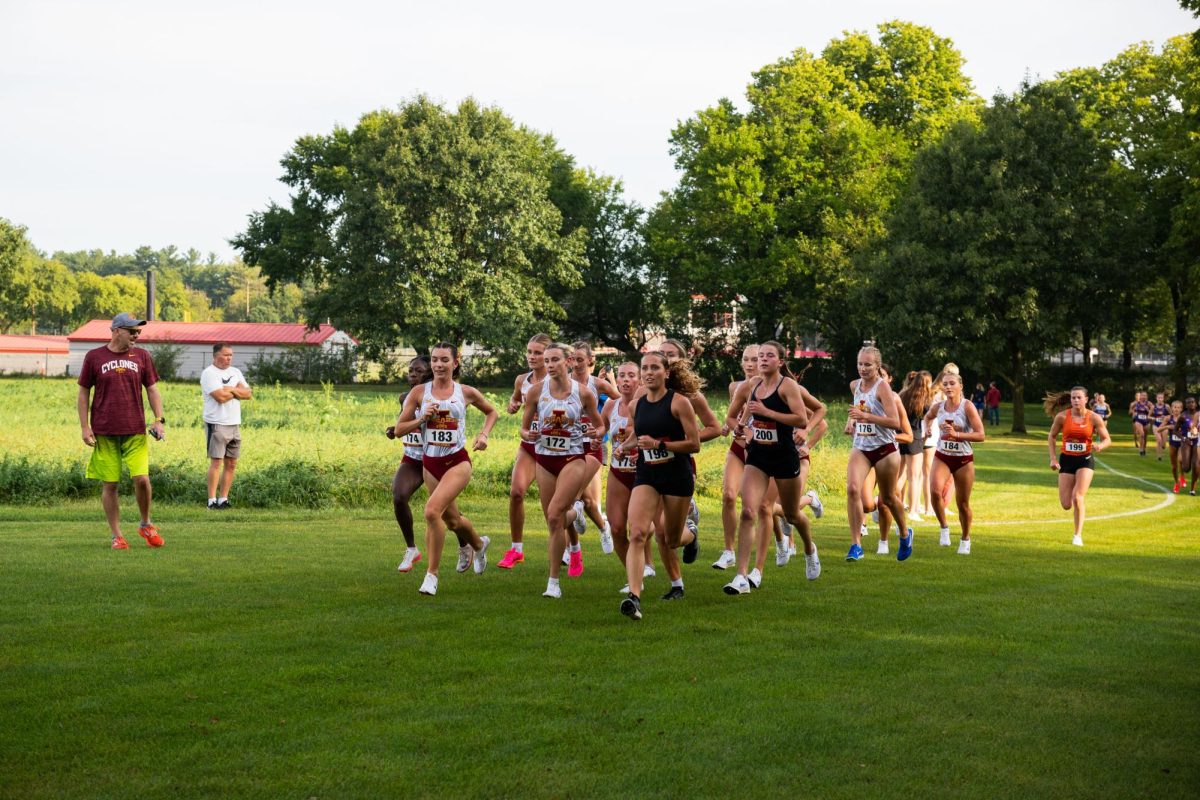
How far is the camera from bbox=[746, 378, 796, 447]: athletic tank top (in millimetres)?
10898

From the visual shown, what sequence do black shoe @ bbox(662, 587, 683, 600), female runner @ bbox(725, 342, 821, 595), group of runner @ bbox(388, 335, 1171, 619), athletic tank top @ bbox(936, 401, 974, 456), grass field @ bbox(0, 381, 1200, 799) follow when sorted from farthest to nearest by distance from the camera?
athletic tank top @ bbox(936, 401, 974, 456), female runner @ bbox(725, 342, 821, 595), black shoe @ bbox(662, 587, 683, 600), group of runner @ bbox(388, 335, 1171, 619), grass field @ bbox(0, 381, 1200, 799)

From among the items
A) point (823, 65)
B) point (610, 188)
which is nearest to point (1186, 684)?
point (823, 65)

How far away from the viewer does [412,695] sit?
22.6 feet

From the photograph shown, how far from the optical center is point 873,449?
13.4m

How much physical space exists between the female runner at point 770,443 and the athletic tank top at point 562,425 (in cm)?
152

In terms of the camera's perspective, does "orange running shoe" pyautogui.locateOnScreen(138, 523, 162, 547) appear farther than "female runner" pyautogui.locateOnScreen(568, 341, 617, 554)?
Yes

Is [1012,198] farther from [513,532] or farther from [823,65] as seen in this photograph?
[513,532]

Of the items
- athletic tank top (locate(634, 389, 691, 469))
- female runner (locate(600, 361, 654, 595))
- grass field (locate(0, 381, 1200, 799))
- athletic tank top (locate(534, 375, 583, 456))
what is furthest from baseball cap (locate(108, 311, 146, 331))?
athletic tank top (locate(634, 389, 691, 469))

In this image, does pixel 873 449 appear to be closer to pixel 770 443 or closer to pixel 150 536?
pixel 770 443

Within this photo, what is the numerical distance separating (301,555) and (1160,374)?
56.8m

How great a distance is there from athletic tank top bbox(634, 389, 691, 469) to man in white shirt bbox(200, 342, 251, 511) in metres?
8.45

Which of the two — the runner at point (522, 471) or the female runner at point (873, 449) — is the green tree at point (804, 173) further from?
the runner at point (522, 471)

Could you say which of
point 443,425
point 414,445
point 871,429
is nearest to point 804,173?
point 871,429

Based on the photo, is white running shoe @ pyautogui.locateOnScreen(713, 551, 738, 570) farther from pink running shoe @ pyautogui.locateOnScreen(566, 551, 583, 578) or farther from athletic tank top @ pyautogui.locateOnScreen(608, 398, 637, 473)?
athletic tank top @ pyautogui.locateOnScreen(608, 398, 637, 473)
